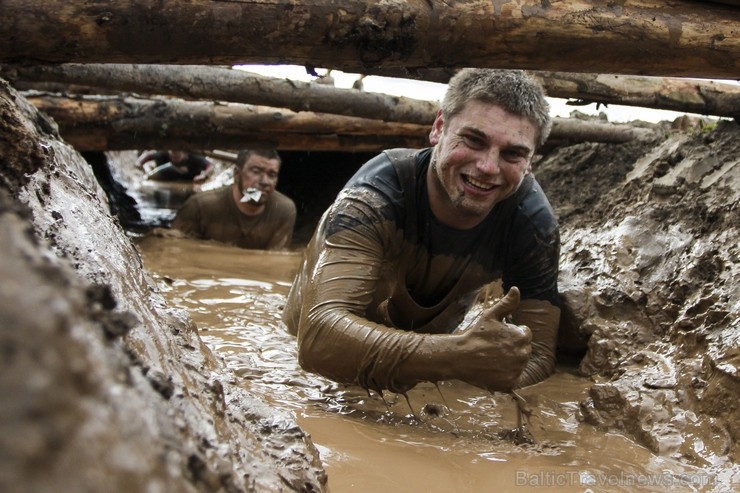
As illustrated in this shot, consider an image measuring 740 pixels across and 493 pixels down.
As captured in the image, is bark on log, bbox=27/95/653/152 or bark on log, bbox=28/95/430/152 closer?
bark on log, bbox=27/95/653/152

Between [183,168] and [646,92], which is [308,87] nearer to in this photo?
[646,92]

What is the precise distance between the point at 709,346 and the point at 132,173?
13.0 meters

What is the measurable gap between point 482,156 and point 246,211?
16.6 feet

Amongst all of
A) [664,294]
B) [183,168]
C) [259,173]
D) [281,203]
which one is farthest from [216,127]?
[183,168]

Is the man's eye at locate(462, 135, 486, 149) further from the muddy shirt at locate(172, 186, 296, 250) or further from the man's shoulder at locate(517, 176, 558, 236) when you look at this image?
the muddy shirt at locate(172, 186, 296, 250)

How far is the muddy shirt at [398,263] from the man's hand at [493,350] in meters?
0.30

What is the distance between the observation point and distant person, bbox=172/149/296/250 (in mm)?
7949

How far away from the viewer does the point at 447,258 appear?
3.74 meters

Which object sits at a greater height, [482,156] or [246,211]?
[482,156]

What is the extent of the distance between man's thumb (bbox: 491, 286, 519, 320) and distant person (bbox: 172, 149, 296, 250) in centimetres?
534

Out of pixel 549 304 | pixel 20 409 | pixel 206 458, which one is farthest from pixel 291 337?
pixel 20 409

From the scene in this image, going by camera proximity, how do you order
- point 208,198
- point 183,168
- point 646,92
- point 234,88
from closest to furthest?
1. point 646,92
2. point 234,88
3. point 208,198
4. point 183,168

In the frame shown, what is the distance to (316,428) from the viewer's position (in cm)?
280

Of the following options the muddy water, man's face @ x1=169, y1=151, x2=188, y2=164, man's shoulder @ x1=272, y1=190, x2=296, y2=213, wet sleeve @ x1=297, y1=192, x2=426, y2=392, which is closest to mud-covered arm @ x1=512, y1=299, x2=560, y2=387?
the muddy water
